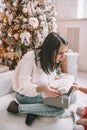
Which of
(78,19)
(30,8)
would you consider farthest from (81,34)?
(30,8)

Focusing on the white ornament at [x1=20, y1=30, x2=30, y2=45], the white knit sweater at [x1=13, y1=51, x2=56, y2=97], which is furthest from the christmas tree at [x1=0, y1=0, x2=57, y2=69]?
the white knit sweater at [x1=13, y1=51, x2=56, y2=97]

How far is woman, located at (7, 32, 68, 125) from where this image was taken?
1.31 m

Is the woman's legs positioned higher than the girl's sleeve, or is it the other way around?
the girl's sleeve

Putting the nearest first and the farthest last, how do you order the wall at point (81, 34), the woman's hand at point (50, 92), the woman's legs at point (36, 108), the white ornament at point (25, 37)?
the woman's hand at point (50, 92)
the woman's legs at point (36, 108)
the white ornament at point (25, 37)
the wall at point (81, 34)

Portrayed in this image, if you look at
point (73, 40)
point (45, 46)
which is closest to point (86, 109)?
point (45, 46)

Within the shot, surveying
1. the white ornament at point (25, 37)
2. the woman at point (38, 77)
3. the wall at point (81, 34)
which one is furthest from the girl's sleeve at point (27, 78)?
the wall at point (81, 34)

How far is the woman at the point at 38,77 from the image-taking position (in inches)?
51.7

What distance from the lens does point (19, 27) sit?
7.55 feet

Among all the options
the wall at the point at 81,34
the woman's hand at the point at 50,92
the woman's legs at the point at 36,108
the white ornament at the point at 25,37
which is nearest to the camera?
the woman's hand at the point at 50,92

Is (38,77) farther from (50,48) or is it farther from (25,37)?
(25,37)

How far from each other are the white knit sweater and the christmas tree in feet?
2.92

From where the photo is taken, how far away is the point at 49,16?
2.56m

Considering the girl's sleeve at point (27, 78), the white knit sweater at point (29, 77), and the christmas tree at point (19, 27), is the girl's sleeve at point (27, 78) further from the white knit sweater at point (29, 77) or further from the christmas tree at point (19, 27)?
the christmas tree at point (19, 27)

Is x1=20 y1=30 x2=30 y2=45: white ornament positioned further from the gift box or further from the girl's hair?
the gift box
